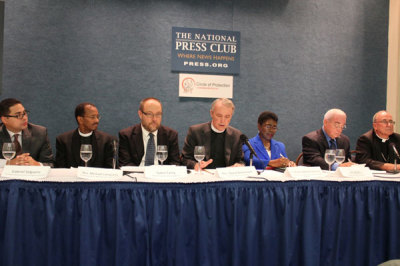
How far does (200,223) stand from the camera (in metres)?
1.97

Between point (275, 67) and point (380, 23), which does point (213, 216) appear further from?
point (380, 23)

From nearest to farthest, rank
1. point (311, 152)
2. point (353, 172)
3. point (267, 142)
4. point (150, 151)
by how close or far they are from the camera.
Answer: point (353, 172) → point (150, 151) → point (311, 152) → point (267, 142)

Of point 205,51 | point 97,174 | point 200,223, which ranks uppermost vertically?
point 205,51

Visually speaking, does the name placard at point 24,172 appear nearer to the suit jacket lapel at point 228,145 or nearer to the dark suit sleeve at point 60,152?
the dark suit sleeve at point 60,152

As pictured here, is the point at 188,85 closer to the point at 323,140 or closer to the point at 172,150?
the point at 172,150

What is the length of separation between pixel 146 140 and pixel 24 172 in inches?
56.0

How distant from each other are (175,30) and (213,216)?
3.27 meters

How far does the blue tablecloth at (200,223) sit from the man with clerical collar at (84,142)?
4.76 ft

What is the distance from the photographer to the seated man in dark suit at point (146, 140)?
10.5 ft

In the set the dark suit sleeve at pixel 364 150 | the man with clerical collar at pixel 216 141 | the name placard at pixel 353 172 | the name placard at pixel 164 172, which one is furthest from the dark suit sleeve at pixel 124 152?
the dark suit sleeve at pixel 364 150

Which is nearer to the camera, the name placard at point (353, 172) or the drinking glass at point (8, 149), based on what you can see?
the drinking glass at point (8, 149)

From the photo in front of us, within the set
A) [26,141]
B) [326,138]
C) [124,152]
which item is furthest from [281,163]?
[26,141]

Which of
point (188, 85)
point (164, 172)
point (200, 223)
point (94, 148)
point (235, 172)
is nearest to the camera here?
point (200, 223)

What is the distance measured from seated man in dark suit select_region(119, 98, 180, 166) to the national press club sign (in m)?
1.57
